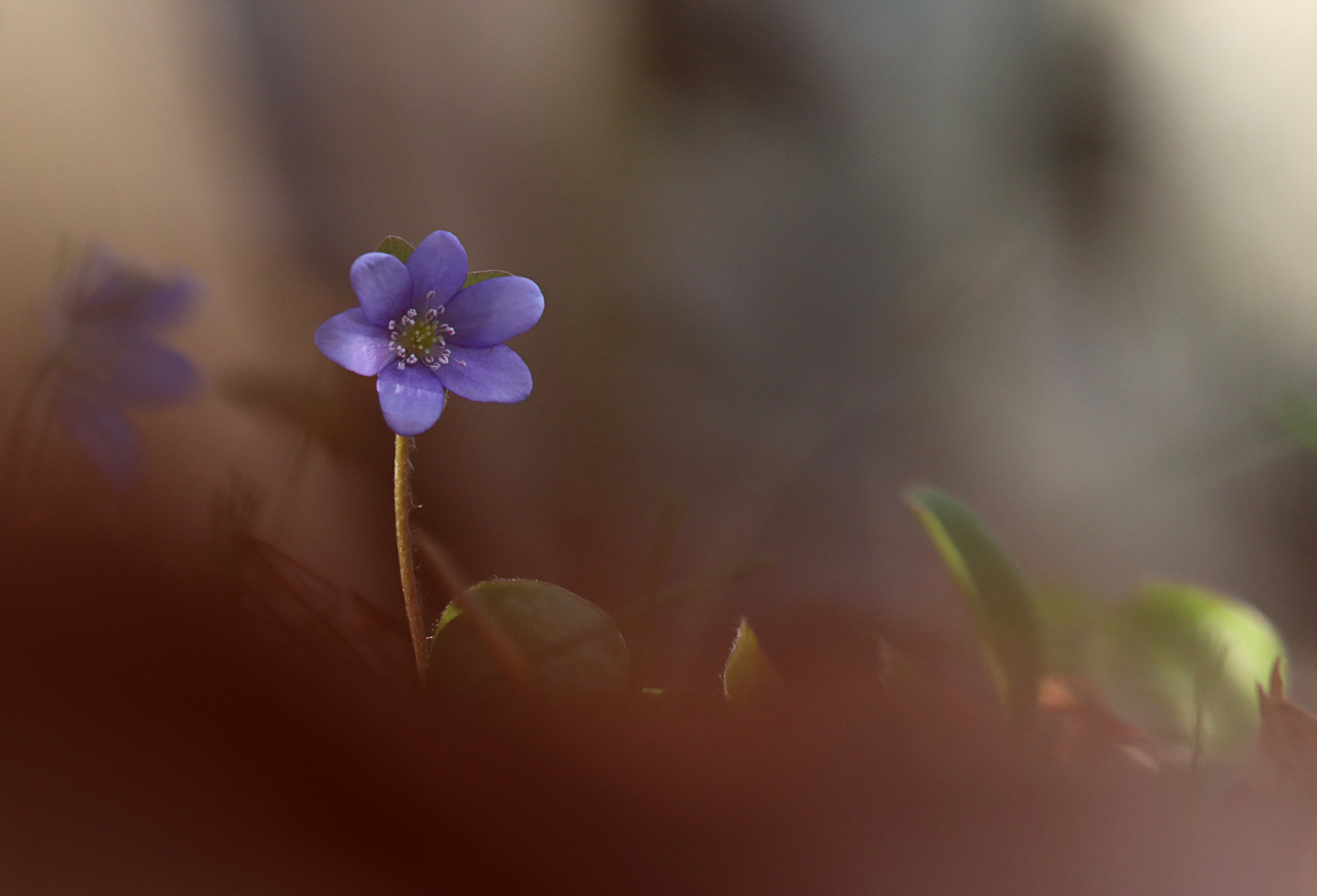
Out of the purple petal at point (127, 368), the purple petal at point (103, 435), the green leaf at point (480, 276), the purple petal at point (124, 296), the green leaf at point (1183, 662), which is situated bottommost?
the green leaf at point (1183, 662)

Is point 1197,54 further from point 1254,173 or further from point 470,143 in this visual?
point 470,143

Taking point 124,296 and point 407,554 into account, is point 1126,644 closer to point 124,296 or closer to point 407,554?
point 407,554

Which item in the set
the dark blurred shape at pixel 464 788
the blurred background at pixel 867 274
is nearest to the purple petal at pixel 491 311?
the dark blurred shape at pixel 464 788

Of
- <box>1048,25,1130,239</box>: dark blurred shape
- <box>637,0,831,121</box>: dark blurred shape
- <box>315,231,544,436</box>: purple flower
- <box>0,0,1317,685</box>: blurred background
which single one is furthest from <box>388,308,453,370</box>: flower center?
<box>1048,25,1130,239</box>: dark blurred shape

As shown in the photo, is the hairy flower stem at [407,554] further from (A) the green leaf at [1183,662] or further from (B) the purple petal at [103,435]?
(A) the green leaf at [1183,662]

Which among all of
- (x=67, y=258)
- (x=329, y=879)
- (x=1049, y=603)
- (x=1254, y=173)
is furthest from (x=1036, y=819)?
(x=1254, y=173)

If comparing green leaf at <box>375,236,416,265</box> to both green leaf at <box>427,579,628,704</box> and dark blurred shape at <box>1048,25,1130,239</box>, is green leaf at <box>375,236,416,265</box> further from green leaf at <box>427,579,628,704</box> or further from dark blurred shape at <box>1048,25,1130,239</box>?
dark blurred shape at <box>1048,25,1130,239</box>
